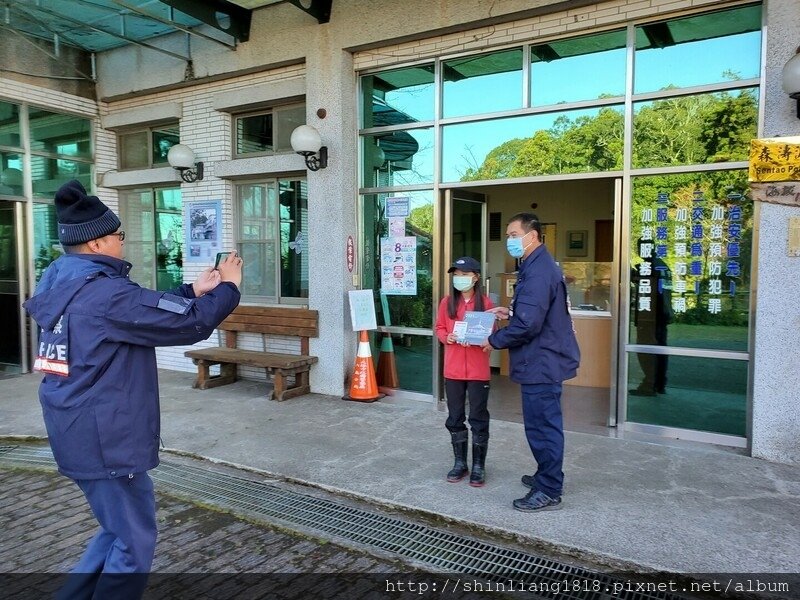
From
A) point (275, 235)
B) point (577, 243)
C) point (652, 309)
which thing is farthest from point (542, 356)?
point (577, 243)

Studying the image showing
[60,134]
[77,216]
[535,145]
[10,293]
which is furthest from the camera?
[60,134]

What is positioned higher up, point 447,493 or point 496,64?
point 496,64

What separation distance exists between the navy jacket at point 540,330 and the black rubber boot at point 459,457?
0.77 m

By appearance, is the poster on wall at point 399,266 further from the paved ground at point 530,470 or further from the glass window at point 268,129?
the glass window at point 268,129

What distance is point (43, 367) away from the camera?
2.41 m

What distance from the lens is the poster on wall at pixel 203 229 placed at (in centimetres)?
811

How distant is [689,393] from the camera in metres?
5.38

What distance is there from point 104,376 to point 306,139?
4.77 m

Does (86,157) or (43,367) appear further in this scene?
(86,157)

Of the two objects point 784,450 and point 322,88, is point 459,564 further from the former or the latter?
point 322,88

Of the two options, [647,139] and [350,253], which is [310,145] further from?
[647,139]

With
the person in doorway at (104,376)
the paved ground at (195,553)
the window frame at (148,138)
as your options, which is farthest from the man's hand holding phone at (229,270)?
the window frame at (148,138)

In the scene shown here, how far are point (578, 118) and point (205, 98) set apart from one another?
203 inches

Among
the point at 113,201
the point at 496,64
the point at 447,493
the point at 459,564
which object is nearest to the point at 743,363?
the point at 447,493
